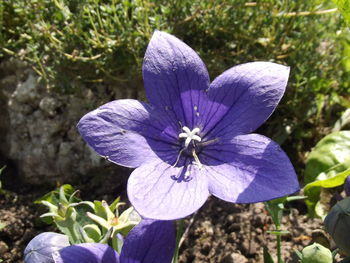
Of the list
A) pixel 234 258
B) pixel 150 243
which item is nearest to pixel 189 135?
pixel 150 243

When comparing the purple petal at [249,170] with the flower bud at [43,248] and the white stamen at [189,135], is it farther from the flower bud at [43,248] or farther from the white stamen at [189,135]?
the flower bud at [43,248]

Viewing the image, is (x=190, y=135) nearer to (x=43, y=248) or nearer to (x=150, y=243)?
(x=150, y=243)

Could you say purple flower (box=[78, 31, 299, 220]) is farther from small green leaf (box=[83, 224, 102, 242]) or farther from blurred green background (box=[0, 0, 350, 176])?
blurred green background (box=[0, 0, 350, 176])

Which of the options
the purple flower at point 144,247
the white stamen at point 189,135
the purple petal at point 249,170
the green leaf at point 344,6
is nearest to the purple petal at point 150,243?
the purple flower at point 144,247

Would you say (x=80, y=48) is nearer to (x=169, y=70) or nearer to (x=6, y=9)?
(x=6, y=9)

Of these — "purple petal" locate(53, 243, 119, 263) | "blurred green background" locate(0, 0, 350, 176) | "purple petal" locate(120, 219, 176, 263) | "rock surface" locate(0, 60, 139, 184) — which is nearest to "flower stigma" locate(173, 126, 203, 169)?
"purple petal" locate(120, 219, 176, 263)
